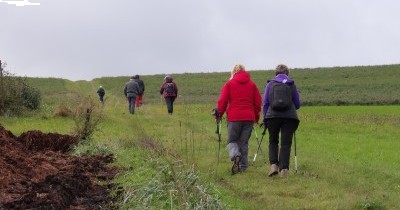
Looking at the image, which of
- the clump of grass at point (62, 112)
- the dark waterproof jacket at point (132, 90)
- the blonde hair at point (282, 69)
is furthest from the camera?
the dark waterproof jacket at point (132, 90)

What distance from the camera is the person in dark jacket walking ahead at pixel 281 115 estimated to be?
12.8 m

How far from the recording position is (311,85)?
68875 millimetres

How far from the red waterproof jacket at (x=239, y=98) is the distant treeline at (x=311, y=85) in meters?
35.2

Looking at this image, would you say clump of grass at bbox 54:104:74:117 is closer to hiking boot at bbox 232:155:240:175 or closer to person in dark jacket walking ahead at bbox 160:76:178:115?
person in dark jacket walking ahead at bbox 160:76:178:115

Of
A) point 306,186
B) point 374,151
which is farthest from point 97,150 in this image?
point 374,151

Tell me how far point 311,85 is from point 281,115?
56.9 metres

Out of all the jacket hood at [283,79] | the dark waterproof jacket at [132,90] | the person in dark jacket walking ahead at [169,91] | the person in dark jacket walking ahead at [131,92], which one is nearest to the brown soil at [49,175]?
the jacket hood at [283,79]

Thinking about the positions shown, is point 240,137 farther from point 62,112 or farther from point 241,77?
point 62,112

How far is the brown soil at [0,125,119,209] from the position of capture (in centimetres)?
955

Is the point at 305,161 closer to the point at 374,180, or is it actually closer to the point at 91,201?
the point at 374,180

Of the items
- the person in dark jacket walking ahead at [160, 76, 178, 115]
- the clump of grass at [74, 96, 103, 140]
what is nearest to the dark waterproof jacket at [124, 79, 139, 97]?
the person in dark jacket walking ahead at [160, 76, 178, 115]

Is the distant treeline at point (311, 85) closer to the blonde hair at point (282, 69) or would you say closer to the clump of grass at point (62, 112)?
the clump of grass at point (62, 112)

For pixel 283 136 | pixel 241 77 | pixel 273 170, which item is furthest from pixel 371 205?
pixel 241 77

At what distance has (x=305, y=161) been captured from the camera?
1536cm
